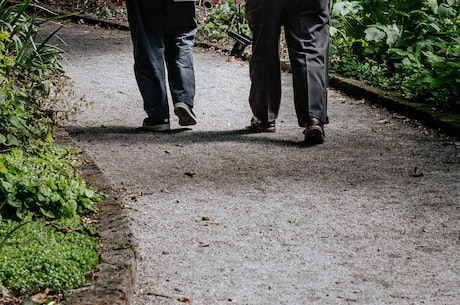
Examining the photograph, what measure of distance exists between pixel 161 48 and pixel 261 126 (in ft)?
3.09

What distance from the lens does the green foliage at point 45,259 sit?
11.2ft

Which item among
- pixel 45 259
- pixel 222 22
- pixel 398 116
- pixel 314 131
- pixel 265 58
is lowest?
pixel 222 22

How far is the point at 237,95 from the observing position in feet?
28.0

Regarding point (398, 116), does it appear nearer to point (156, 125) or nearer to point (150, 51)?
point (156, 125)

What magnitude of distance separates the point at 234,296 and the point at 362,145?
2.95 m

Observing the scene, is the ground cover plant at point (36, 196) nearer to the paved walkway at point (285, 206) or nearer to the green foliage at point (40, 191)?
the green foliage at point (40, 191)

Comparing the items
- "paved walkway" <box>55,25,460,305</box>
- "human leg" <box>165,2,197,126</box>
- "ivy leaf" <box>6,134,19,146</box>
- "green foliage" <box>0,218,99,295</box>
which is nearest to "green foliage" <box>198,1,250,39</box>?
"paved walkway" <box>55,25,460,305</box>

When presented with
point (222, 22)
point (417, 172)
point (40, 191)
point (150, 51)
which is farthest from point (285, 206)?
point (222, 22)

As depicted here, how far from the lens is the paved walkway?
12.5 feet

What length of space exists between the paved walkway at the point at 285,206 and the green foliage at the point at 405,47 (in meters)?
0.45

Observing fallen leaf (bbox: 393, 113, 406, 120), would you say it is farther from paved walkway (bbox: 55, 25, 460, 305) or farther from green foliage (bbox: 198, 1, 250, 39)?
green foliage (bbox: 198, 1, 250, 39)

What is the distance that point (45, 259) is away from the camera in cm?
356

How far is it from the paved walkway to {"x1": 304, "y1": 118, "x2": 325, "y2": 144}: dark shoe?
0.31 ft

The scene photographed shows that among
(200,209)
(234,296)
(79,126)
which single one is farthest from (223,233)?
(79,126)
